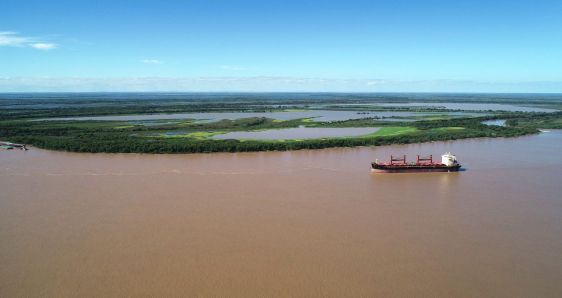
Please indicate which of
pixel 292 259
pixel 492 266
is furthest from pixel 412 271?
pixel 292 259

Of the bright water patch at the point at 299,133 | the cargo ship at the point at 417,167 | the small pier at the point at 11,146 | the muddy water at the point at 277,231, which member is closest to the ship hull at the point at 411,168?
the cargo ship at the point at 417,167

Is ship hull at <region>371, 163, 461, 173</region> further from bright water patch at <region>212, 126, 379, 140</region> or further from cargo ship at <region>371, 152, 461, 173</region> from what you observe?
bright water patch at <region>212, 126, 379, 140</region>

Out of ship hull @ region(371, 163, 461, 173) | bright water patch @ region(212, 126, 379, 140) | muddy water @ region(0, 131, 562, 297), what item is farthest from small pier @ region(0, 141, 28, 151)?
ship hull @ region(371, 163, 461, 173)

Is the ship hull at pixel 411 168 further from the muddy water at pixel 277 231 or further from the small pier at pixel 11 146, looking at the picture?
the small pier at pixel 11 146

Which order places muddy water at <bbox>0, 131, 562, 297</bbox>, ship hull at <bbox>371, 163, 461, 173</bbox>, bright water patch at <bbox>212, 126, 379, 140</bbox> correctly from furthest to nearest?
bright water patch at <bbox>212, 126, 379, 140</bbox>, ship hull at <bbox>371, 163, 461, 173</bbox>, muddy water at <bbox>0, 131, 562, 297</bbox>

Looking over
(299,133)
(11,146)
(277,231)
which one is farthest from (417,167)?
(11,146)

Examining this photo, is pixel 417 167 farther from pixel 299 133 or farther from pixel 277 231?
pixel 299 133

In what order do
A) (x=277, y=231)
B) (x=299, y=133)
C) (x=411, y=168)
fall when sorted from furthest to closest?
(x=299, y=133)
(x=411, y=168)
(x=277, y=231)
